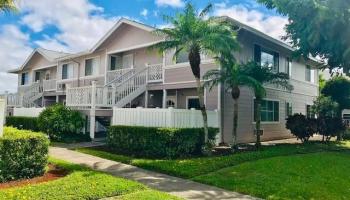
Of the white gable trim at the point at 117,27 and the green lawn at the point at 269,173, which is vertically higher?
the white gable trim at the point at 117,27

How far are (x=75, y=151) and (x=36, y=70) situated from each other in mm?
24634

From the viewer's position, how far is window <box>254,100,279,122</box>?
21.9m

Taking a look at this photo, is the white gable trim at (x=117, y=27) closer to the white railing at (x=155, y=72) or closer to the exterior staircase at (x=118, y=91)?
the white railing at (x=155, y=72)

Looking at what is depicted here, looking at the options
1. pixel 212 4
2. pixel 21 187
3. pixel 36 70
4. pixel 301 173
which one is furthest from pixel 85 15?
pixel 36 70

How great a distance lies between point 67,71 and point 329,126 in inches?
884

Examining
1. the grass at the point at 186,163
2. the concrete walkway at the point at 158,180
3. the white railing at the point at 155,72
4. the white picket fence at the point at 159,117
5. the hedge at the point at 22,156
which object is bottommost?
the concrete walkway at the point at 158,180

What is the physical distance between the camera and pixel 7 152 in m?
9.20

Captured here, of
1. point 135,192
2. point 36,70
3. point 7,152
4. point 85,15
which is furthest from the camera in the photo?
point 36,70

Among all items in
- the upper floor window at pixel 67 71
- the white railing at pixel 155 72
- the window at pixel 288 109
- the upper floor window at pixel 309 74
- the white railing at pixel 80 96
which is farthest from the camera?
the upper floor window at pixel 67 71

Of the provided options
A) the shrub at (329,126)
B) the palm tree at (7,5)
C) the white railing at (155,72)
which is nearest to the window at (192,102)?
the white railing at (155,72)

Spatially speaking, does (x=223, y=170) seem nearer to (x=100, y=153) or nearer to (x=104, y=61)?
(x=100, y=153)

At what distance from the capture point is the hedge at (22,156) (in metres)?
9.16

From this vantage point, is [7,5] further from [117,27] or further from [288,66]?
[288,66]

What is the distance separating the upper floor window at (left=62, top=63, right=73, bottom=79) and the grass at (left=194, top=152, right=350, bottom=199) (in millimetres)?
22365
